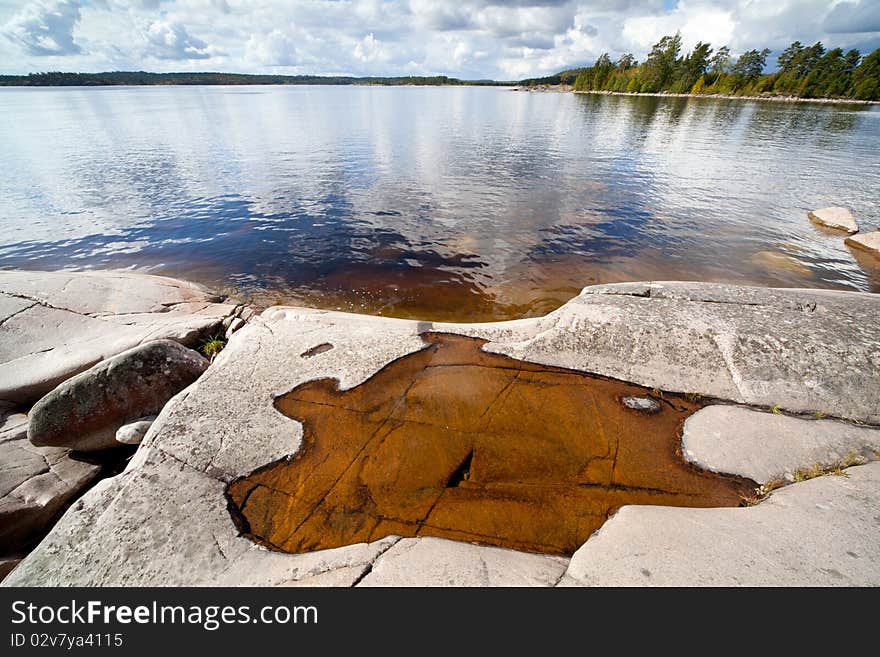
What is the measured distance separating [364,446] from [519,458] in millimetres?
1573

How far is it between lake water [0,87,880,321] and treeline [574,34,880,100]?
82044 millimetres

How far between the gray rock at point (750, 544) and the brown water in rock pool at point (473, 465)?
0.67 feet

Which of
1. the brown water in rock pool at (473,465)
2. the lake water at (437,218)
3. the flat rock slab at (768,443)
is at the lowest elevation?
the lake water at (437,218)

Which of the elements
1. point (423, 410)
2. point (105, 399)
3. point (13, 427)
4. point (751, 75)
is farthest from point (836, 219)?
point (751, 75)

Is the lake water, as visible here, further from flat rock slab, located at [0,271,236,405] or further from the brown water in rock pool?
the brown water in rock pool

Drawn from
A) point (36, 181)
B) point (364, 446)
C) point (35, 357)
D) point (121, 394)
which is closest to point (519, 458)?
point (364, 446)

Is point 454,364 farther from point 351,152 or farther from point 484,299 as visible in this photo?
point 351,152

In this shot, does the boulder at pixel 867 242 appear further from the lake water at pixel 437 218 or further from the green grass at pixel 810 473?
the green grass at pixel 810 473

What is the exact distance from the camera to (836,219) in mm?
13227

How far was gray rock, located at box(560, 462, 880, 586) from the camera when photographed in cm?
245

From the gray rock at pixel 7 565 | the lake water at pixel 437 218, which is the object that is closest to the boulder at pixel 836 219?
the lake water at pixel 437 218

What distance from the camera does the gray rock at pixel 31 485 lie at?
12.7 feet

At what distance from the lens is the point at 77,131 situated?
3447 centimetres

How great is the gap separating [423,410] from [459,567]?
5.94 feet
